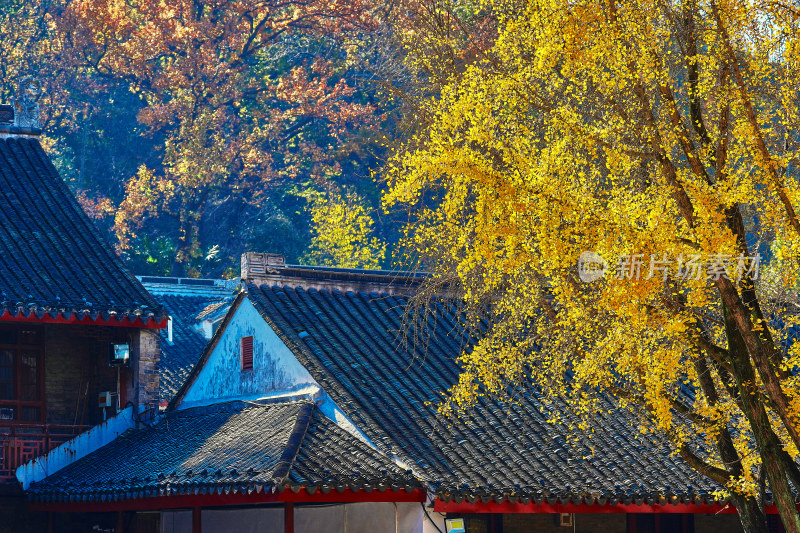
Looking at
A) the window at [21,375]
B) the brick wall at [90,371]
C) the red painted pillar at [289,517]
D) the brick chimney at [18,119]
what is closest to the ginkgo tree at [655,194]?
the red painted pillar at [289,517]

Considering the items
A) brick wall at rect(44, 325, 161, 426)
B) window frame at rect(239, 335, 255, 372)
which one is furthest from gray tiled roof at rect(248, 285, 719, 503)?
brick wall at rect(44, 325, 161, 426)

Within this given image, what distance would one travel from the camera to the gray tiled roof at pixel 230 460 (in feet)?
44.8

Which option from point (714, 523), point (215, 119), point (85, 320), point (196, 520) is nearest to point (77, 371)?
point (85, 320)

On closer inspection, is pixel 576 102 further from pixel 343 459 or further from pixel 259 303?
pixel 259 303

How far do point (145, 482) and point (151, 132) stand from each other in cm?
2746

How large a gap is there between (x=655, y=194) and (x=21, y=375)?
10.5 m

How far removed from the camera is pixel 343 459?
14328mm

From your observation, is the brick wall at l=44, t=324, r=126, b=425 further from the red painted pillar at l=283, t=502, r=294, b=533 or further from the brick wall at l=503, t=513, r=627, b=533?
the brick wall at l=503, t=513, r=627, b=533

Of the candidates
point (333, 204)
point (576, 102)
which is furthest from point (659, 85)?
point (333, 204)

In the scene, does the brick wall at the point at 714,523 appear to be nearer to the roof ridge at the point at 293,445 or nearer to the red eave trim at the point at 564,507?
the red eave trim at the point at 564,507

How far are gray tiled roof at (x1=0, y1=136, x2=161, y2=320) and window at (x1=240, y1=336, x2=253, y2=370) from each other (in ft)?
4.54

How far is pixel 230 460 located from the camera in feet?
48.1

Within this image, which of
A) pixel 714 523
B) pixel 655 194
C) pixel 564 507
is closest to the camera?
pixel 655 194

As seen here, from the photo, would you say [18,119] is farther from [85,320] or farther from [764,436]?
[764,436]
